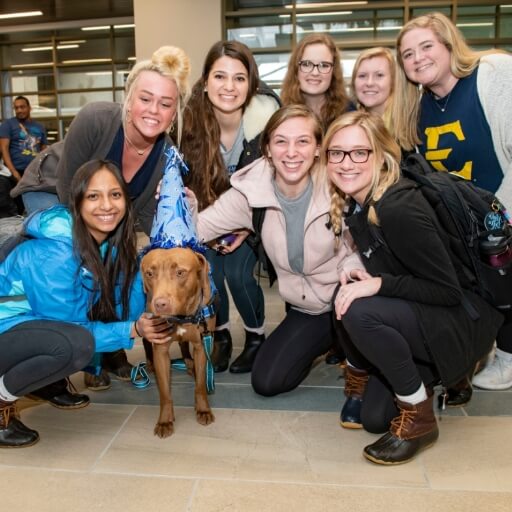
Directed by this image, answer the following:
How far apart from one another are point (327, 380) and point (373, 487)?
116cm

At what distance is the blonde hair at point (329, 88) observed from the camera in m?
3.34

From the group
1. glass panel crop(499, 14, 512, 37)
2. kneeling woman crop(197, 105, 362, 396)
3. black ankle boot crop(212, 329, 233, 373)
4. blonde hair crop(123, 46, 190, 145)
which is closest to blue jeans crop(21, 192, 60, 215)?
blonde hair crop(123, 46, 190, 145)

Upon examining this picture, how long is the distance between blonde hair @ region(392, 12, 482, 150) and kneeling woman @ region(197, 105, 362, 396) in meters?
0.58

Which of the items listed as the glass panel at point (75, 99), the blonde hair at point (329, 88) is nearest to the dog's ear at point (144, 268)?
the blonde hair at point (329, 88)

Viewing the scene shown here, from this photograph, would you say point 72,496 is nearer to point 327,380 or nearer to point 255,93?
point 327,380

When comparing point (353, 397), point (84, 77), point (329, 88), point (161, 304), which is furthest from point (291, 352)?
point (84, 77)

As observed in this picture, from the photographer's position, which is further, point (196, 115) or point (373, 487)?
point (196, 115)

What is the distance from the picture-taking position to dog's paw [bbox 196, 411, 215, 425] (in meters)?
2.70

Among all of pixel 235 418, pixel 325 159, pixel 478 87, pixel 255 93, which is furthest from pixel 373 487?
pixel 255 93

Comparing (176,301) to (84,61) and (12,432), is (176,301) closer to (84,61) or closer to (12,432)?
(12,432)

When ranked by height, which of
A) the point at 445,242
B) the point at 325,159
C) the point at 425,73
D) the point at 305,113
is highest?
the point at 425,73

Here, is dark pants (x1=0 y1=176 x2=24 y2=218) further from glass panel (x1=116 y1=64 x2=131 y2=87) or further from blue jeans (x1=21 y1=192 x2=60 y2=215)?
glass panel (x1=116 y1=64 x2=131 y2=87)

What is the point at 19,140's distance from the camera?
8414 millimetres

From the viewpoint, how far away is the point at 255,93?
3.26m
